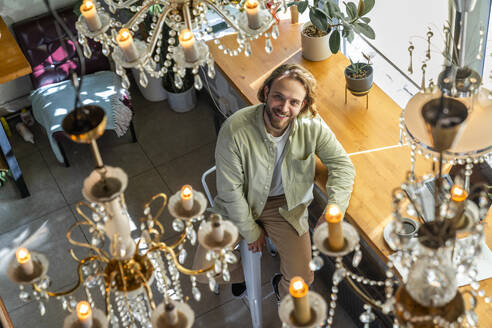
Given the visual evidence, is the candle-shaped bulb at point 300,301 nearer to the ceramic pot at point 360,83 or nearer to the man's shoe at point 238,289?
the ceramic pot at point 360,83

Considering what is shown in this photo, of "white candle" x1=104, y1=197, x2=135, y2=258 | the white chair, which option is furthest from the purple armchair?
"white candle" x1=104, y1=197, x2=135, y2=258

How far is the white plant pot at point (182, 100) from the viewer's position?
213 inches

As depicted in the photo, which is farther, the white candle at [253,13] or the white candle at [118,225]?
the white candle at [253,13]

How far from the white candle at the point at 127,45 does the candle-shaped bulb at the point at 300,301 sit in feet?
3.64

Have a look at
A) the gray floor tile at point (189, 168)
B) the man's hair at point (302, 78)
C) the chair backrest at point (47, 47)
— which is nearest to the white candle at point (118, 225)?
the man's hair at point (302, 78)

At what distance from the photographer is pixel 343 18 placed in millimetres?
4000

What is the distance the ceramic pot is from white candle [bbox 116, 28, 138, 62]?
5.37ft

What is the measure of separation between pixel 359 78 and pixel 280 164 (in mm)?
702

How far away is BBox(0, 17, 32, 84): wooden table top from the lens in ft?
14.7

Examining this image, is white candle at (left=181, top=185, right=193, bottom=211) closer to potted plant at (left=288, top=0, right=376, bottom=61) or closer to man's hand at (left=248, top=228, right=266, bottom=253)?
man's hand at (left=248, top=228, right=266, bottom=253)

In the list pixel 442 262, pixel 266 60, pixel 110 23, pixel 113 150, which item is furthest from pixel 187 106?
pixel 442 262

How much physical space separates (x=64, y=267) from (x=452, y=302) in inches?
123

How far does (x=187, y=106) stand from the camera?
5492 millimetres

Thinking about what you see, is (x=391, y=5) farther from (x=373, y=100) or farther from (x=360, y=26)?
(x=373, y=100)
